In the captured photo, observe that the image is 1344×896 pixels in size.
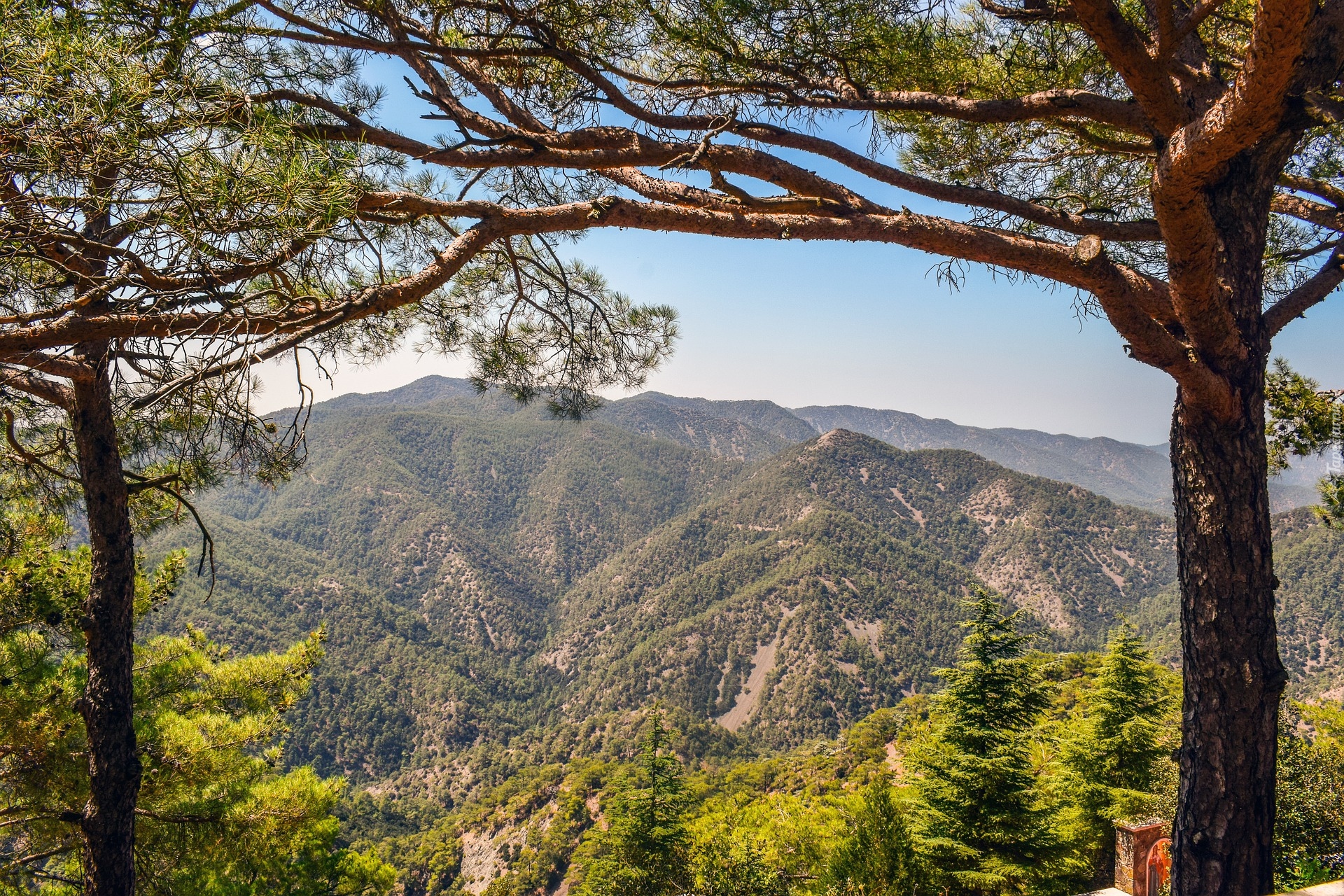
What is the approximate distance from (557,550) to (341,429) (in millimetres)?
56052

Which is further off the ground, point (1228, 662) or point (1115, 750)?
point (1228, 662)

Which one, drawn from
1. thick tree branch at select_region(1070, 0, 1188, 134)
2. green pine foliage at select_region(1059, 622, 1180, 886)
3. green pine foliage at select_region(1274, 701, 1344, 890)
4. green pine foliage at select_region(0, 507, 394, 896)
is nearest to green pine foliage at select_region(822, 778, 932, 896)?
green pine foliage at select_region(1274, 701, 1344, 890)

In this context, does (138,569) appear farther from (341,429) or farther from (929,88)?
(341,429)

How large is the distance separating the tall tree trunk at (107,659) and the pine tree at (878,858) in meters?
5.35

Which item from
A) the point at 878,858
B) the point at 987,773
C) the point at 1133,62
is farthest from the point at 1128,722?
the point at 1133,62

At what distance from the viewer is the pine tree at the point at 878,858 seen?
5379 mm

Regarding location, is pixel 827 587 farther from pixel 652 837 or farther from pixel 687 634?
pixel 652 837

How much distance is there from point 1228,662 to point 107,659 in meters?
4.63

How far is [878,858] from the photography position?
561 cm

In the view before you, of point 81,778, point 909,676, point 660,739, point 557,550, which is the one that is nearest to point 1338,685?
point 909,676

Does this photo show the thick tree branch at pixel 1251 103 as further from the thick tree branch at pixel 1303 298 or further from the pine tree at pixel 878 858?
the pine tree at pixel 878 858

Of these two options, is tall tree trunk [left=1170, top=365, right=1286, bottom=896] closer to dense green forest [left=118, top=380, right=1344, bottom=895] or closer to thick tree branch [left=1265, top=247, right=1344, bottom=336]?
thick tree branch [left=1265, top=247, right=1344, bottom=336]

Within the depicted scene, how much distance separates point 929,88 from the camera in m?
3.06

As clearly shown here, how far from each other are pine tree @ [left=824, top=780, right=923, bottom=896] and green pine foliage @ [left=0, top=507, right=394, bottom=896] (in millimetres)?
4716
